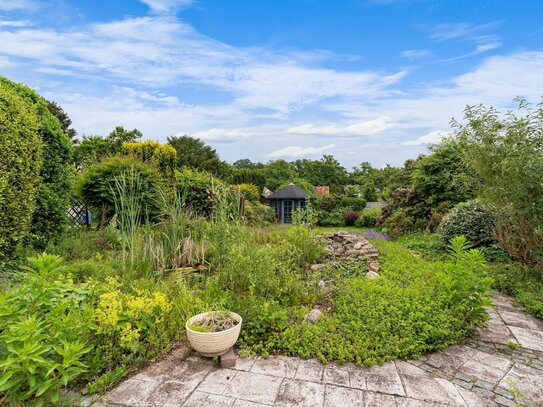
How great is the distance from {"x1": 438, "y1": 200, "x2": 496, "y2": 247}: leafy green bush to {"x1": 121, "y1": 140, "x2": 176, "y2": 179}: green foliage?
23.6 ft

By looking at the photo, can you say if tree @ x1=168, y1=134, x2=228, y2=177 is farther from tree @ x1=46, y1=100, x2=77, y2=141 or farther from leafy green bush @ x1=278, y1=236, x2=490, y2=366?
leafy green bush @ x1=278, y1=236, x2=490, y2=366

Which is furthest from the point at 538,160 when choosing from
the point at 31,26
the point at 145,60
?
the point at 31,26

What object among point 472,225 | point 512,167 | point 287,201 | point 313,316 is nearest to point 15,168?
point 313,316

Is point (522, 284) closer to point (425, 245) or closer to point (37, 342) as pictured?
point (425, 245)

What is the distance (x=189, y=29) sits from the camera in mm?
5059

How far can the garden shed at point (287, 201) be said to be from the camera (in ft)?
51.5

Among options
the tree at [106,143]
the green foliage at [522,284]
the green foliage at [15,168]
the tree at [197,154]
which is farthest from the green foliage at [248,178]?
the green foliage at [522,284]

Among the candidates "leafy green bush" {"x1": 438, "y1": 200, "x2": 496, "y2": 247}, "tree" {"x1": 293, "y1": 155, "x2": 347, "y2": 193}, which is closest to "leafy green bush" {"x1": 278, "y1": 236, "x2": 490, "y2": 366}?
"leafy green bush" {"x1": 438, "y1": 200, "x2": 496, "y2": 247}

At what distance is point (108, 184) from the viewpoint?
598 cm

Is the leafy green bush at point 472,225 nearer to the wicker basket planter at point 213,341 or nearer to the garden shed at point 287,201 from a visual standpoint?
the wicker basket planter at point 213,341

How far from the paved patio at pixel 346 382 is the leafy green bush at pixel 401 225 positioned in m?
6.27

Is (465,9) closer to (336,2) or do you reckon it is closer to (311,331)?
(336,2)

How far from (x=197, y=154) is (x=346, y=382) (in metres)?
20.0

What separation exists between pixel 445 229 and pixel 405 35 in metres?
3.75
